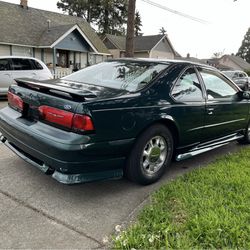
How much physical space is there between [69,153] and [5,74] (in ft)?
28.3

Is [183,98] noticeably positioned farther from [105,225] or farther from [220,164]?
[105,225]

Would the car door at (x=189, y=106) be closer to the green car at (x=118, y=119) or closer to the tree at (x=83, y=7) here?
the green car at (x=118, y=119)

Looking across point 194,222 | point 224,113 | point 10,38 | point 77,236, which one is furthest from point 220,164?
point 10,38

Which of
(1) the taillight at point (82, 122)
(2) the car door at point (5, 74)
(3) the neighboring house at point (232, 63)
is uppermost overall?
(1) the taillight at point (82, 122)

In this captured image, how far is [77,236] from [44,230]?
1.00 feet

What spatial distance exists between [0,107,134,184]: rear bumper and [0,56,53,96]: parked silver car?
7.70m

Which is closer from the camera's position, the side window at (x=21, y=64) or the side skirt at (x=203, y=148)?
the side skirt at (x=203, y=148)

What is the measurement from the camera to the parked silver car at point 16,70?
1063cm

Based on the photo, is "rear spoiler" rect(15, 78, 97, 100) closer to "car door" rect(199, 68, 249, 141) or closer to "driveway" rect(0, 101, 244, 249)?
→ "driveway" rect(0, 101, 244, 249)

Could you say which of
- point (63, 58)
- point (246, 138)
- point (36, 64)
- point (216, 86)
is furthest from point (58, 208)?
point (63, 58)

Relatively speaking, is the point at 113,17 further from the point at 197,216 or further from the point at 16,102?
the point at 197,216

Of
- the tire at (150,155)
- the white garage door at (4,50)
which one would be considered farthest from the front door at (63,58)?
the tire at (150,155)

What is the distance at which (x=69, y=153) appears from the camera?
3002mm

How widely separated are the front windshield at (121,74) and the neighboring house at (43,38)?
16.3 m
